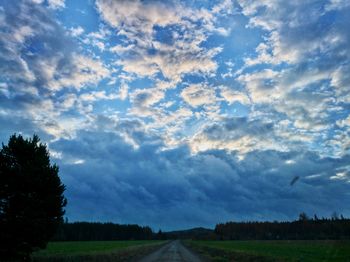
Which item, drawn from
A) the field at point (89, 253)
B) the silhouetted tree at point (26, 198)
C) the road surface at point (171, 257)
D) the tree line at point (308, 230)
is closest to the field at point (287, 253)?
the road surface at point (171, 257)

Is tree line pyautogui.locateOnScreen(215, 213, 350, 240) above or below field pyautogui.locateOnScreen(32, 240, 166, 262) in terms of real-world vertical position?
above

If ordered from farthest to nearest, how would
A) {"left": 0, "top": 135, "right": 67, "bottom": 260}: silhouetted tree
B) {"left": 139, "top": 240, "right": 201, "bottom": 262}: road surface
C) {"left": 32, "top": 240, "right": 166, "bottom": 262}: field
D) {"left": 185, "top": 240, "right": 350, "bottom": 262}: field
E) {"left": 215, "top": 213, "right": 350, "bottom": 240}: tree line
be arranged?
{"left": 215, "top": 213, "right": 350, "bottom": 240}: tree line < {"left": 139, "top": 240, "right": 201, "bottom": 262}: road surface < {"left": 185, "top": 240, "right": 350, "bottom": 262}: field < {"left": 32, "top": 240, "right": 166, "bottom": 262}: field < {"left": 0, "top": 135, "right": 67, "bottom": 260}: silhouetted tree

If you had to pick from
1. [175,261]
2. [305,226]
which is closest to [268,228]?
[305,226]

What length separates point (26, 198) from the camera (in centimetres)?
2686

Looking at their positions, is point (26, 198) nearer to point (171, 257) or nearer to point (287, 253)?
point (171, 257)

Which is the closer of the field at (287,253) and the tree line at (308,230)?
the field at (287,253)

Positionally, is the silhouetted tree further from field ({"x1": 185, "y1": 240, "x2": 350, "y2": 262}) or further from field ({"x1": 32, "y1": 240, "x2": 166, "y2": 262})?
field ({"x1": 185, "y1": 240, "x2": 350, "y2": 262})

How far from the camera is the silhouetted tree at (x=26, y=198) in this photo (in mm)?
26219

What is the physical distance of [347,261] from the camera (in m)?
26.8

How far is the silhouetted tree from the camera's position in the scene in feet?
86.0

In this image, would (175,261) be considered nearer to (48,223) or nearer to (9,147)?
(48,223)

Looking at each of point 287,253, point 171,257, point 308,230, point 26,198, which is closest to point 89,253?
point 171,257

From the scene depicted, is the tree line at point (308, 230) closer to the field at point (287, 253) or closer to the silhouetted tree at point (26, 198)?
the field at point (287, 253)

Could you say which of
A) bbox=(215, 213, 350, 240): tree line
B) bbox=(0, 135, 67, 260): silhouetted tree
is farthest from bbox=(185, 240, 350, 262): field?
bbox=(215, 213, 350, 240): tree line
